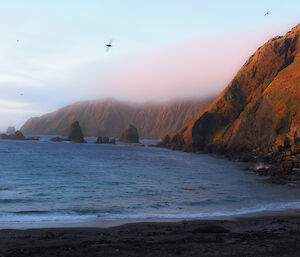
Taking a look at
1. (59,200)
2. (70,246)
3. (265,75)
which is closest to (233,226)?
(70,246)

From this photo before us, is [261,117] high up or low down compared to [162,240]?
up

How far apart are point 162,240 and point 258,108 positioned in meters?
68.9

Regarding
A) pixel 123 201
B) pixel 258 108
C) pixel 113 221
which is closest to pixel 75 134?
pixel 258 108

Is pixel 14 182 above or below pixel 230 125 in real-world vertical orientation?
below

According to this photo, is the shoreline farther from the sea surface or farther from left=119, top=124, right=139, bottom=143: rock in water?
left=119, top=124, right=139, bottom=143: rock in water

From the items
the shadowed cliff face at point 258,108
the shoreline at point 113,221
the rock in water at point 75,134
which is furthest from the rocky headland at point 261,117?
the rock in water at point 75,134

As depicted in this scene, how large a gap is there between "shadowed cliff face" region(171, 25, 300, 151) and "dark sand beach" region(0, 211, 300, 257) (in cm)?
4672

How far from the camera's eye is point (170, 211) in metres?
16.5

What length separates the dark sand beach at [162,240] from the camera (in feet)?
28.9

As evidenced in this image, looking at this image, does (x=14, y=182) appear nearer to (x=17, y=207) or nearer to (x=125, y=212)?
(x=17, y=207)

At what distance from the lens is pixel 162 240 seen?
10.3 metres

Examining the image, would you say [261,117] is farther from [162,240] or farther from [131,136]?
[131,136]

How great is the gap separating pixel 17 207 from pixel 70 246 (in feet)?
27.4

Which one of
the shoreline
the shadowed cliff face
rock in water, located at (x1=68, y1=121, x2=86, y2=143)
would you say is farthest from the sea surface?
rock in water, located at (x1=68, y1=121, x2=86, y2=143)
